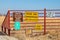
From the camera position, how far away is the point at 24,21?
59.8 ft

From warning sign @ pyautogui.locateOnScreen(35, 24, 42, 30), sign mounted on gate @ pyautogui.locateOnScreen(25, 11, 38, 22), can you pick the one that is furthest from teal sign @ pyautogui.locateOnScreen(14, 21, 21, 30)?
warning sign @ pyautogui.locateOnScreen(35, 24, 42, 30)

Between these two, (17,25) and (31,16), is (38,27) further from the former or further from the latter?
(17,25)

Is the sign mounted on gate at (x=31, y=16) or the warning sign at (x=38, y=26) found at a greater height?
the sign mounted on gate at (x=31, y=16)

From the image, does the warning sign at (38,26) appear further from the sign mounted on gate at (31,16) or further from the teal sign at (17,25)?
the teal sign at (17,25)

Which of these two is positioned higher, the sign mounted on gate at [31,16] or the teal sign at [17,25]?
the sign mounted on gate at [31,16]

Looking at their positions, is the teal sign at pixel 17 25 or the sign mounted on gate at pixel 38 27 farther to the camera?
the sign mounted on gate at pixel 38 27

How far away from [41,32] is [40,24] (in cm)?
58

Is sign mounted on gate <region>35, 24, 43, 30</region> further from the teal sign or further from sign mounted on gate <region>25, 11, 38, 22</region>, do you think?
the teal sign

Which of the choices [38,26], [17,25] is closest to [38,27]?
[38,26]

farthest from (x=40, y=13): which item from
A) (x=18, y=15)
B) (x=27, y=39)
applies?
(x=27, y=39)

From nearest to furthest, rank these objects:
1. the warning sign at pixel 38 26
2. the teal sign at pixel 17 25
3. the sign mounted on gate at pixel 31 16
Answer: the teal sign at pixel 17 25 → the sign mounted on gate at pixel 31 16 → the warning sign at pixel 38 26

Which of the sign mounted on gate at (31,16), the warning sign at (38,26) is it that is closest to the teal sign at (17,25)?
the sign mounted on gate at (31,16)

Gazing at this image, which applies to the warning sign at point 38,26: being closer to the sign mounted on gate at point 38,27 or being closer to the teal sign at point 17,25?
the sign mounted on gate at point 38,27

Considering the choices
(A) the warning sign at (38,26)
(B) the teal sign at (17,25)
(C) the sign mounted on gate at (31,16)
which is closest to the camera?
(B) the teal sign at (17,25)
